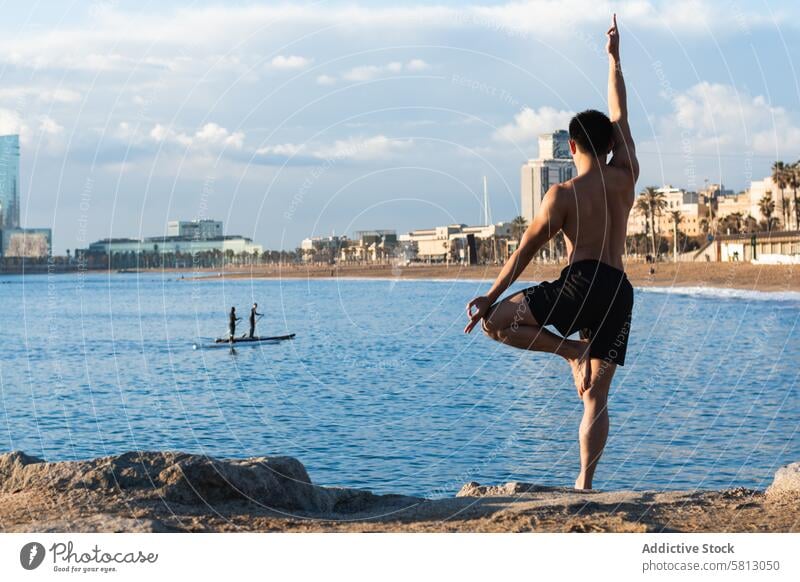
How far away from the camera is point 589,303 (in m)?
6.79

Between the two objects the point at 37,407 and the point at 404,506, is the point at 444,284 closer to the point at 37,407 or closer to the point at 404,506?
the point at 37,407

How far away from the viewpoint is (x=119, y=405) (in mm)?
30672

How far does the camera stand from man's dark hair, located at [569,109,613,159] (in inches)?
289

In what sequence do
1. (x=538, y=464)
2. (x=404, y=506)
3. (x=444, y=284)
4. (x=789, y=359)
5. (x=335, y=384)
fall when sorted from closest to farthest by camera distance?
(x=404, y=506)
(x=538, y=464)
(x=335, y=384)
(x=789, y=359)
(x=444, y=284)

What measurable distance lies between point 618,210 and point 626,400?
22.9 m

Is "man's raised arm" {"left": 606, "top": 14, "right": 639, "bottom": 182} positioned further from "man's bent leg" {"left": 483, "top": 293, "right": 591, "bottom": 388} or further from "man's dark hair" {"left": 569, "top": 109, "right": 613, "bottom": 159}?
"man's bent leg" {"left": 483, "top": 293, "right": 591, "bottom": 388}

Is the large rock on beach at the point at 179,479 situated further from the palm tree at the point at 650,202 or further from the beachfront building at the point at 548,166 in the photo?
the palm tree at the point at 650,202

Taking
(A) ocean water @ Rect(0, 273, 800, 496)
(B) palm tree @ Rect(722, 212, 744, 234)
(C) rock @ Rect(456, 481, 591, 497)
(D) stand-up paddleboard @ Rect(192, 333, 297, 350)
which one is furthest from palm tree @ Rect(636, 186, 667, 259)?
(C) rock @ Rect(456, 481, 591, 497)

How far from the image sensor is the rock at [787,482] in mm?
8547

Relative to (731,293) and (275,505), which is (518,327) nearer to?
(275,505)

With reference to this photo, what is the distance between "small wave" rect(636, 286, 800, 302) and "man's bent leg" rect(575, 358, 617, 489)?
258 feet

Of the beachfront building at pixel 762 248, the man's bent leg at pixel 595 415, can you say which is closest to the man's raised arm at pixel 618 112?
the man's bent leg at pixel 595 415

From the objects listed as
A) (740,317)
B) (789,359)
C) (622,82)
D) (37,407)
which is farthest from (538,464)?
(740,317)

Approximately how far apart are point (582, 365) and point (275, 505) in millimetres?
2491
